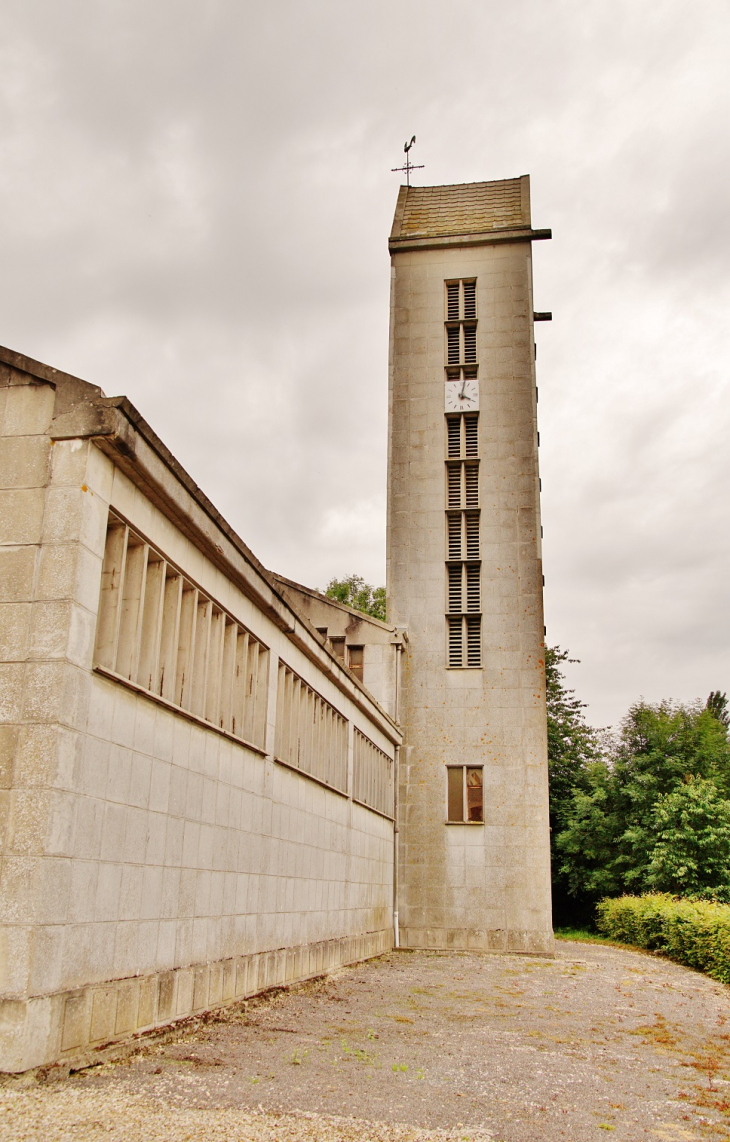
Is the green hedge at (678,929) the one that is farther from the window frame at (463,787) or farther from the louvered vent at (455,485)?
the louvered vent at (455,485)

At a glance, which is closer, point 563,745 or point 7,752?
point 7,752

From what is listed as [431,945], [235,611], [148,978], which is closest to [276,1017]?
[148,978]

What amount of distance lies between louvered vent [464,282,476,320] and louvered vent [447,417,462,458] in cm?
345

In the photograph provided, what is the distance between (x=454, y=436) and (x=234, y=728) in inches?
708

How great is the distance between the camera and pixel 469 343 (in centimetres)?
2880

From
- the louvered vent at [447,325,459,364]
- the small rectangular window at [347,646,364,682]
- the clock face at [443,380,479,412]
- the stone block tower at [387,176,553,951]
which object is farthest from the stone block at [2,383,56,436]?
the louvered vent at [447,325,459,364]

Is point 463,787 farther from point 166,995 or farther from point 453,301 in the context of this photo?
point 166,995

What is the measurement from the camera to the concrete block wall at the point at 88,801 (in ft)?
22.4

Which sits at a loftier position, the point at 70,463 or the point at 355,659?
the point at 355,659

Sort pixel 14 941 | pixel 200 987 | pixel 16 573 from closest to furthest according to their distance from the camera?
pixel 14 941, pixel 16 573, pixel 200 987

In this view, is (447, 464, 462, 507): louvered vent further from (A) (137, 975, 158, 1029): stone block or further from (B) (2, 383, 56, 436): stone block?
(A) (137, 975, 158, 1029): stone block

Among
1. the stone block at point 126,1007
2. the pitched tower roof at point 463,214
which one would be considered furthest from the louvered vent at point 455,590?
the stone block at point 126,1007

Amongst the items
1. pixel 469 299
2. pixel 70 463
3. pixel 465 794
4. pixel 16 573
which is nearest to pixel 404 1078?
pixel 16 573

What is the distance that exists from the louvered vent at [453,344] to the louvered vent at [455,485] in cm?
349
